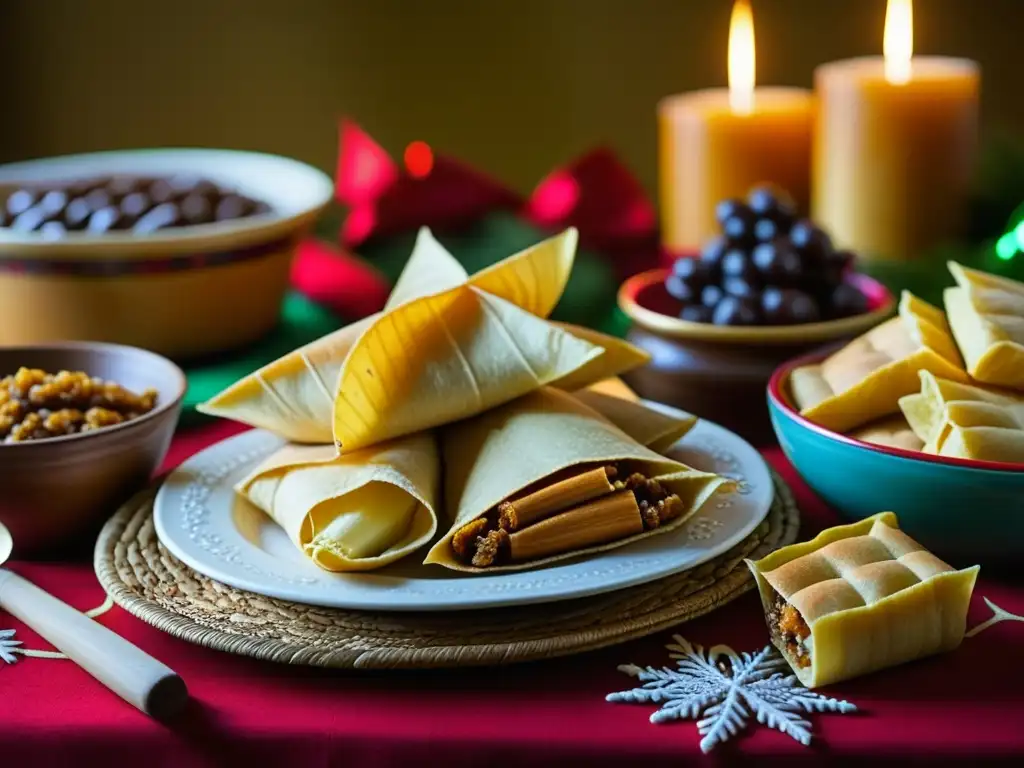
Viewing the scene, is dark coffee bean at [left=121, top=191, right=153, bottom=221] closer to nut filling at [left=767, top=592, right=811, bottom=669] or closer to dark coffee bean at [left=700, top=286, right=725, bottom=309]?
dark coffee bean at [left=700, top=286, right=725, bottom=309]

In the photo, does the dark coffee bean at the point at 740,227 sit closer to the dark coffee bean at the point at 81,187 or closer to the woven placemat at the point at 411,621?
the woven placemat at the point at 411,621

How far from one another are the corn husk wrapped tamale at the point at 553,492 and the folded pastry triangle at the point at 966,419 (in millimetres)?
108

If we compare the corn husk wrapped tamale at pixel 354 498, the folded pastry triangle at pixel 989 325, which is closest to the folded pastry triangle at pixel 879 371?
the folded pastry triangle at pixel 989 325

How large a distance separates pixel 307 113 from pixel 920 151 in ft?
3.25

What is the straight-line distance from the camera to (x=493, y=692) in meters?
0.55

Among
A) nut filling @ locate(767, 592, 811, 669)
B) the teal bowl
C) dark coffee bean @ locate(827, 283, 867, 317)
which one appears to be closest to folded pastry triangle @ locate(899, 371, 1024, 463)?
the teal bowl

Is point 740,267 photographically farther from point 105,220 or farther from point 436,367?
point 105,220

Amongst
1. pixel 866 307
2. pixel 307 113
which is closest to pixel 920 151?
pixel 866 307

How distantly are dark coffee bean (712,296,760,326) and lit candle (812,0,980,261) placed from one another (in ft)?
1.43

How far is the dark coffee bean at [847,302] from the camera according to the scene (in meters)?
0.87

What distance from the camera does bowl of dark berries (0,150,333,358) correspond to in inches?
37.8

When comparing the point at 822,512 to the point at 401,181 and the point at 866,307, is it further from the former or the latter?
the point at 401,181

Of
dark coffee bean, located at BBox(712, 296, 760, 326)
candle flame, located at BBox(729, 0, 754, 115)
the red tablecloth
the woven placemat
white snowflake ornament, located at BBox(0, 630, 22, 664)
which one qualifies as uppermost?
candle flame, located at BBox(729, 0, 754, 115)

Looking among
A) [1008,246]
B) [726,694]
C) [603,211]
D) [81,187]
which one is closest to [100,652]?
[726,694]
